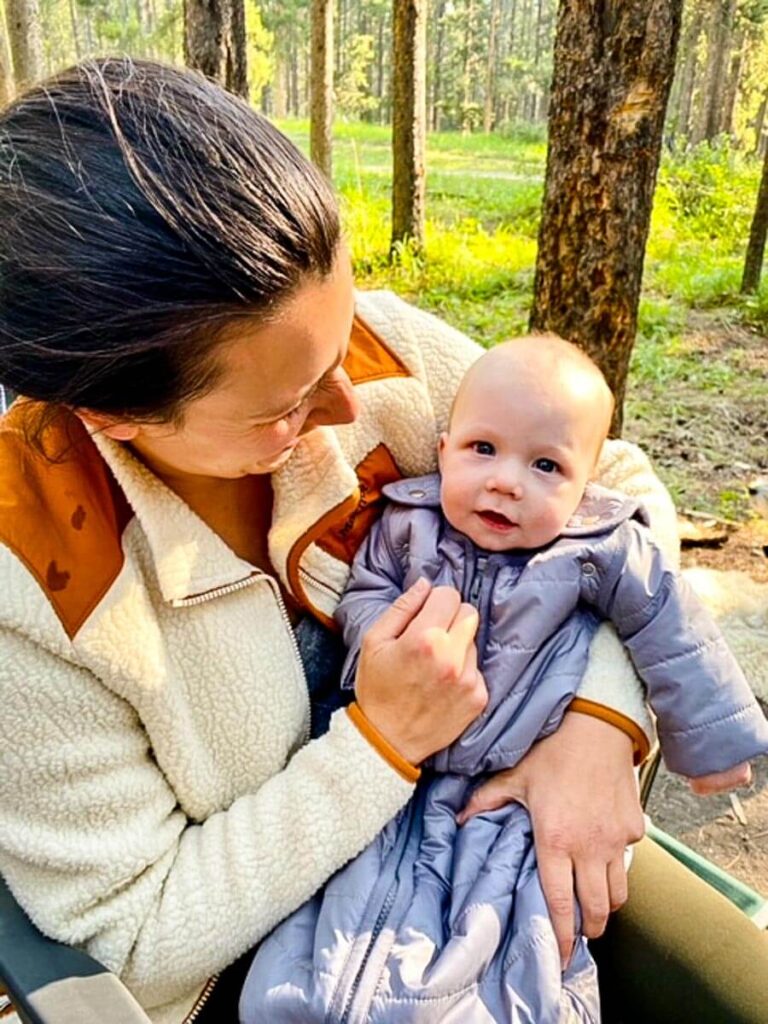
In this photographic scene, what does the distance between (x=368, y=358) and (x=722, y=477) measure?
11.0 feet

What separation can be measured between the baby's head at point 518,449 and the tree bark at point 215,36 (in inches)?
137

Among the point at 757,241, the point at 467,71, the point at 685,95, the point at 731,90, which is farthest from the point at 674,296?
the point at 467,71

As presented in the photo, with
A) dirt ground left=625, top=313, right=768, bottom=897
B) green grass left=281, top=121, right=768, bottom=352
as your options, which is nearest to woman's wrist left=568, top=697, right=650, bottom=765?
dirt ground left=625, top=313, right=768, bottom=897

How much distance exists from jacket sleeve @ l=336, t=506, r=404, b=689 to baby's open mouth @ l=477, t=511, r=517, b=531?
0.14m

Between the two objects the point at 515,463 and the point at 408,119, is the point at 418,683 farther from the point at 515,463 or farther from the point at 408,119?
the point at 408,119

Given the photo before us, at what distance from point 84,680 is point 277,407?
14.0 inches

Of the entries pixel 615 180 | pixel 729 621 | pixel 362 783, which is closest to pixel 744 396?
pixel 729 621

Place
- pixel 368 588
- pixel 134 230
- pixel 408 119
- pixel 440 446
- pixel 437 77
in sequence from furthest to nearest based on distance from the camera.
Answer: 1. pixel 437 77
2. pixel 408 119
3. pixel 440 446
4. pixel 368 588
5. pixel 134 230

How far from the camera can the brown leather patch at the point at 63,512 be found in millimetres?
995

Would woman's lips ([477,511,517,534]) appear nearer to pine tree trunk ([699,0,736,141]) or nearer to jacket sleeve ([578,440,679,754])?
jacket sleeve ([578,440,679,754])

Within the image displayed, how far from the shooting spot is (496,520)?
135cm

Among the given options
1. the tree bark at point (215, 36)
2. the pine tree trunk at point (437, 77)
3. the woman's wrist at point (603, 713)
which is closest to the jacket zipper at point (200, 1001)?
the woman's wrist at point (603, 713)

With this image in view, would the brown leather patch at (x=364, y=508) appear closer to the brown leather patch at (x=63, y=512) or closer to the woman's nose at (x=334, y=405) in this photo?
the woman's nose at (x=334, y=405)

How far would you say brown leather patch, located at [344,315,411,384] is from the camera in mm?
1392
